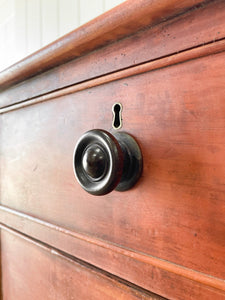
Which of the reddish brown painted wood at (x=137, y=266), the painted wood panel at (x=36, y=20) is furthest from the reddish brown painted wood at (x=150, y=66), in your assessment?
the painted wood panel at (x=36, y=20)

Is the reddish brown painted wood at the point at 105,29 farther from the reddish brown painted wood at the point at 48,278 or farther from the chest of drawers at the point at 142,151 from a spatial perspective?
the reddish brown painted wood at the point at 48,278

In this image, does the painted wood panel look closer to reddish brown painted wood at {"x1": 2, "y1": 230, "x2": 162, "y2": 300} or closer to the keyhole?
the keyhole

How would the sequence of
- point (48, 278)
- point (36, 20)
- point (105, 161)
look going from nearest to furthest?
point (105, 161), point (48, 278), point (36, 20)

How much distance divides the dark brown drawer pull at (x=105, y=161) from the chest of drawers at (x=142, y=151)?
Result: 11mm

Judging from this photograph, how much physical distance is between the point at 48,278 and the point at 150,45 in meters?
0.40

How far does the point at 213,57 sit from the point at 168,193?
0.14m

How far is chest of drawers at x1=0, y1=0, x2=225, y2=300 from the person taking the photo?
0.28 m

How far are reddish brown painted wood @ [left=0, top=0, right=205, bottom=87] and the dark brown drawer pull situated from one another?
116 mm

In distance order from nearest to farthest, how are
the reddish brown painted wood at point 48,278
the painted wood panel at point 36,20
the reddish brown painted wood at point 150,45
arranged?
1. the reddish brown painted wood at point 150,45
2. the reddish brown painted wood at point 48,278
3. the painted wood panel at point 36,20

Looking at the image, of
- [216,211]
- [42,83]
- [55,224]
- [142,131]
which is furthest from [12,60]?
[216,211]

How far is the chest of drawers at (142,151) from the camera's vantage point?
28cm

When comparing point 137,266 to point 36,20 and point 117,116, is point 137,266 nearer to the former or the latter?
point 117,116

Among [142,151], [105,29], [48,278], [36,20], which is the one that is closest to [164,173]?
[142,151]

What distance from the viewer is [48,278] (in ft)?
1.67
